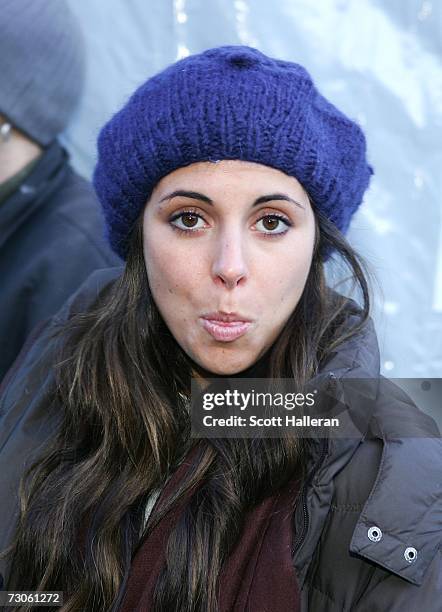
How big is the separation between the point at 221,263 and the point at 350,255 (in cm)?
29

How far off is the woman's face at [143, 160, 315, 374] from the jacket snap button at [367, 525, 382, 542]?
0.37 meters

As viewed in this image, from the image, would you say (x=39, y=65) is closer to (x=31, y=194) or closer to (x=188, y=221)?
(x=31, y=194)

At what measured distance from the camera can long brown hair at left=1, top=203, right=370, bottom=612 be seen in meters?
1.31

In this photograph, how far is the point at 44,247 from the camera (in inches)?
79.4

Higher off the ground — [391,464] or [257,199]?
[257,199]

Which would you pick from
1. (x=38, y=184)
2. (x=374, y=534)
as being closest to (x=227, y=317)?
(x=374, y=534)

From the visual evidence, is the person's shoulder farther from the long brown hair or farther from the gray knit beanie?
the gray knit beanie

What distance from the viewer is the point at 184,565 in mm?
1282

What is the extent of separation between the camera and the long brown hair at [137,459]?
131cm

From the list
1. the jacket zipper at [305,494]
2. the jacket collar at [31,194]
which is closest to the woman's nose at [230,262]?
the jacket zipper at [305,494]

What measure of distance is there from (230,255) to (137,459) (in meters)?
0.41

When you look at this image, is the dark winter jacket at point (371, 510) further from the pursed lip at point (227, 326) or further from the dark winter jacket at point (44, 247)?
the dark winter jacket at point (44, 247)

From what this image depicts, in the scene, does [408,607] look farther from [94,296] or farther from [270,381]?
[94,296]

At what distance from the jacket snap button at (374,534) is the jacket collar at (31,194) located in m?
1.27
